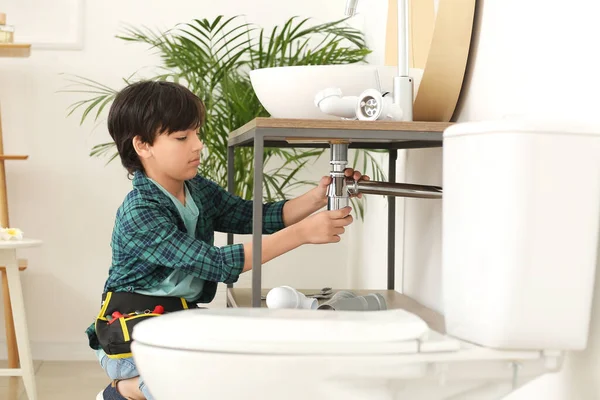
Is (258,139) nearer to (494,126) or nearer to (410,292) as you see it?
(494,126)

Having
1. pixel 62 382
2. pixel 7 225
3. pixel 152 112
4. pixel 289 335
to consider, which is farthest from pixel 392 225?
pixel 7 225

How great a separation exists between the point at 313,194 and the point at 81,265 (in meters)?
1.61

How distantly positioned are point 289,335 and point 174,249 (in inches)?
23.2

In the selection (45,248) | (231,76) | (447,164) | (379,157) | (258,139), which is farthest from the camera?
(45,248)

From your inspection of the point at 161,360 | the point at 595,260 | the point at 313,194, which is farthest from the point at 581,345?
the point at 313,194

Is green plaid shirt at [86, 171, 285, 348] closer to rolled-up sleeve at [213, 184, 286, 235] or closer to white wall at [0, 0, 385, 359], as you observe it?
rolled-up sleeve at [213, 184, 286, 235]

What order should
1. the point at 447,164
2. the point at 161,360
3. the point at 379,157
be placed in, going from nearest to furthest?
1. the point at 161,360
2. the point at 447,164
3. the point at 379,157

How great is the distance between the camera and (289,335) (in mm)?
967

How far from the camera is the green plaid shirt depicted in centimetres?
150

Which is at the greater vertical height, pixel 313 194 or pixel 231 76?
pixel 231 76

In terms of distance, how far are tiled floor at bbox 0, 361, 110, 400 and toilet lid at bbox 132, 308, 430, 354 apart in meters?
1.75

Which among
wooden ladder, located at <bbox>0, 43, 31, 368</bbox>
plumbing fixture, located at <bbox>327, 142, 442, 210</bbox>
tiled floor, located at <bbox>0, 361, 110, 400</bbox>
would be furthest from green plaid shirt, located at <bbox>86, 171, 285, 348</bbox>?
wooden ladder, located at <bbox>0, 43, 31, 368</bbox>

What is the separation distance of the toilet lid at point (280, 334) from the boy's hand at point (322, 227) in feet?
1.43

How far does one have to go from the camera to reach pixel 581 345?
1.02 m
